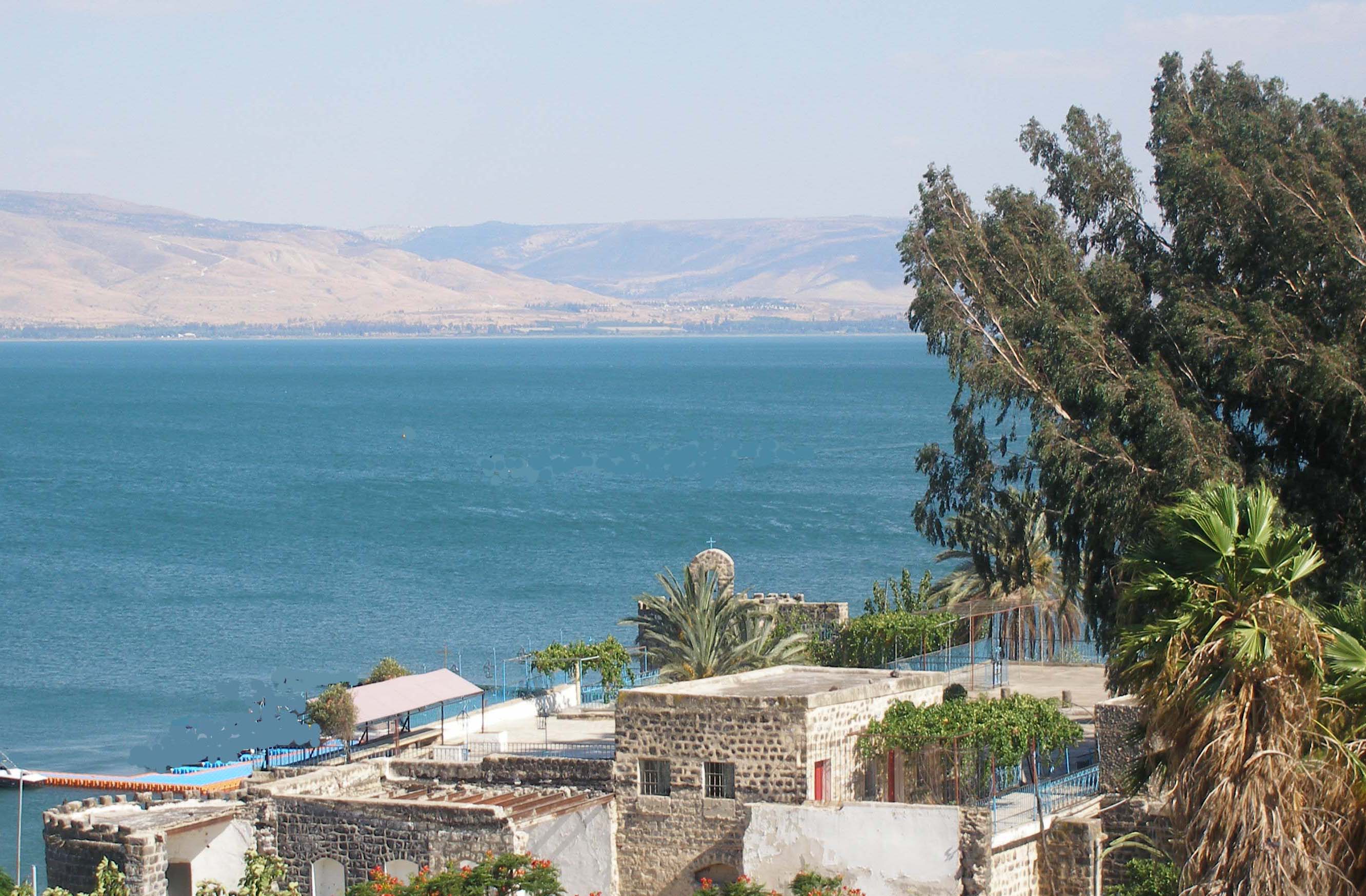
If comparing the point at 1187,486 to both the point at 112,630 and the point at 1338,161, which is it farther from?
the point at 112,630

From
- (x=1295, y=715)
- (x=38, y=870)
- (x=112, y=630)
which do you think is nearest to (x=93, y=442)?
(x=112, y=630)

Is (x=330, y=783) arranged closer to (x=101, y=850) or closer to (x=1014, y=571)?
(x=101, y=850)

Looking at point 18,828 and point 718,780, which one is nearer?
point 718,780

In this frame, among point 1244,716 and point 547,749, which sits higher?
point 1244,716

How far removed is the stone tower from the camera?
34.9m

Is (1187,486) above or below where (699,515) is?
above

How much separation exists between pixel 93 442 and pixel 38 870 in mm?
115537

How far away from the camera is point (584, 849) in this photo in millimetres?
23203

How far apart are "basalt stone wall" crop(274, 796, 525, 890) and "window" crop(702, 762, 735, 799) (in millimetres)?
2593

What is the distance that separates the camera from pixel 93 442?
464 feet

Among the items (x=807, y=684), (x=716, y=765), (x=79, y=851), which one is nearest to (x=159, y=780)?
(x=79, y=851)

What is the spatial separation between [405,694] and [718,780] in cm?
829

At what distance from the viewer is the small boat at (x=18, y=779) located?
132ft

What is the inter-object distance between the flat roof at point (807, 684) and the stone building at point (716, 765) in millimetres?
39
